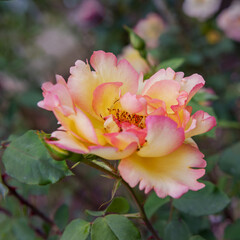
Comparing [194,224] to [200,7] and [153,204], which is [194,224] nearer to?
[153,204]

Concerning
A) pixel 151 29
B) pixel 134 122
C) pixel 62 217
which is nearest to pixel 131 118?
pixel 134 122

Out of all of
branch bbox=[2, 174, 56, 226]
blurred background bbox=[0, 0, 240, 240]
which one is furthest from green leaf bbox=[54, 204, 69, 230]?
blurred background bbox=[0, 0, 240, 240]

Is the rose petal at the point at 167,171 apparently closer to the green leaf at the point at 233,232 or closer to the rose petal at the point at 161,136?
the rose petal at the point at 161,136

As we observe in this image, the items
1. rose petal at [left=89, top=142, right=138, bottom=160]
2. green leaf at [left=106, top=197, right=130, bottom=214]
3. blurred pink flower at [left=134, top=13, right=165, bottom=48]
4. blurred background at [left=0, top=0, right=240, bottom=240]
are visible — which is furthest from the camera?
blurred pink flower at [left=134, top=13, right=165, bottom=48]

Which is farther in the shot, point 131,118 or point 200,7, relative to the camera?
point 200,7

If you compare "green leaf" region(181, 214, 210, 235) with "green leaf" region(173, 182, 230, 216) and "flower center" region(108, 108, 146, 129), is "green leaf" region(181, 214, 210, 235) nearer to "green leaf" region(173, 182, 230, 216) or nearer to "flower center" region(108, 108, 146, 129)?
"green leaf" region(173, 182, 230, 216)

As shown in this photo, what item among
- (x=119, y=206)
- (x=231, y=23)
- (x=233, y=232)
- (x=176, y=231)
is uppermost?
(x=119, y=206)

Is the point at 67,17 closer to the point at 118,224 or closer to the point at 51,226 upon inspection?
the point at 51,226
